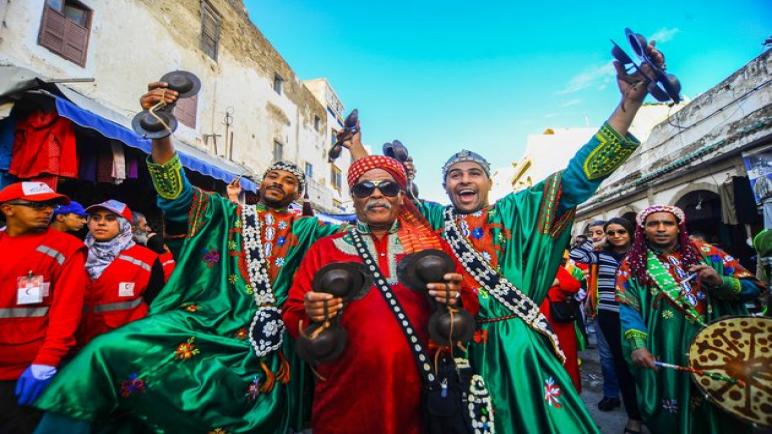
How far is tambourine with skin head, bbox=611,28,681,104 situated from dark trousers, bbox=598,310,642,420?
119 inches

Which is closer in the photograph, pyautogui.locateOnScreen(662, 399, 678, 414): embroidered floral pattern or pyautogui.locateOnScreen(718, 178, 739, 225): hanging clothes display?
pyautogui.locateOnScreen(662, 399, 678, 414): embroidered floral pattern

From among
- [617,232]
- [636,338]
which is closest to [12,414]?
[636,338]

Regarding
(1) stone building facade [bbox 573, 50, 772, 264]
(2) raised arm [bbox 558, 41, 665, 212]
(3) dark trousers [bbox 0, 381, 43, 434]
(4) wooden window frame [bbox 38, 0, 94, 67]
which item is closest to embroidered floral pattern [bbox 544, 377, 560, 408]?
(2) raised arm [bbox 558, 41, 665, 212]

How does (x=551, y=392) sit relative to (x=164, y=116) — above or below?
below

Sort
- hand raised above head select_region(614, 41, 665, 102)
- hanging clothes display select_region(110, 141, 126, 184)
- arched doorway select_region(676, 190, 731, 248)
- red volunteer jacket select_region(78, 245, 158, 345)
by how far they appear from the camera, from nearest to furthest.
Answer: hand raised above head select_region(614, 41, 665, 102)
red volunteer jacket select_region(78, 245, 158, 345)
hanging clothes display select_region(110, 141, 126, 184)
arched doorway select_region(676, 190, 731, 248)

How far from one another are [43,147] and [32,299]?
334 centimetres

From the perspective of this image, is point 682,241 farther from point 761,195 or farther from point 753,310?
Answer: point 761,195

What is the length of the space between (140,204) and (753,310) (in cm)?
998

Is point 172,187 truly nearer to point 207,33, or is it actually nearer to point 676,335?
point 676,335

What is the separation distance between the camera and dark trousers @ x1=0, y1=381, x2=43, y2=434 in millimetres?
2271

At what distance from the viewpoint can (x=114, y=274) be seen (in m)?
3.13

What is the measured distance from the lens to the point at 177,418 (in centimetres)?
205

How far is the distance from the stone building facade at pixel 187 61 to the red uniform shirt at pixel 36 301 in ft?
19.5

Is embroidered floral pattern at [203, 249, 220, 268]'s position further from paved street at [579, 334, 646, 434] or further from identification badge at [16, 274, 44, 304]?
paved street at [579, 334, 646, 434]
